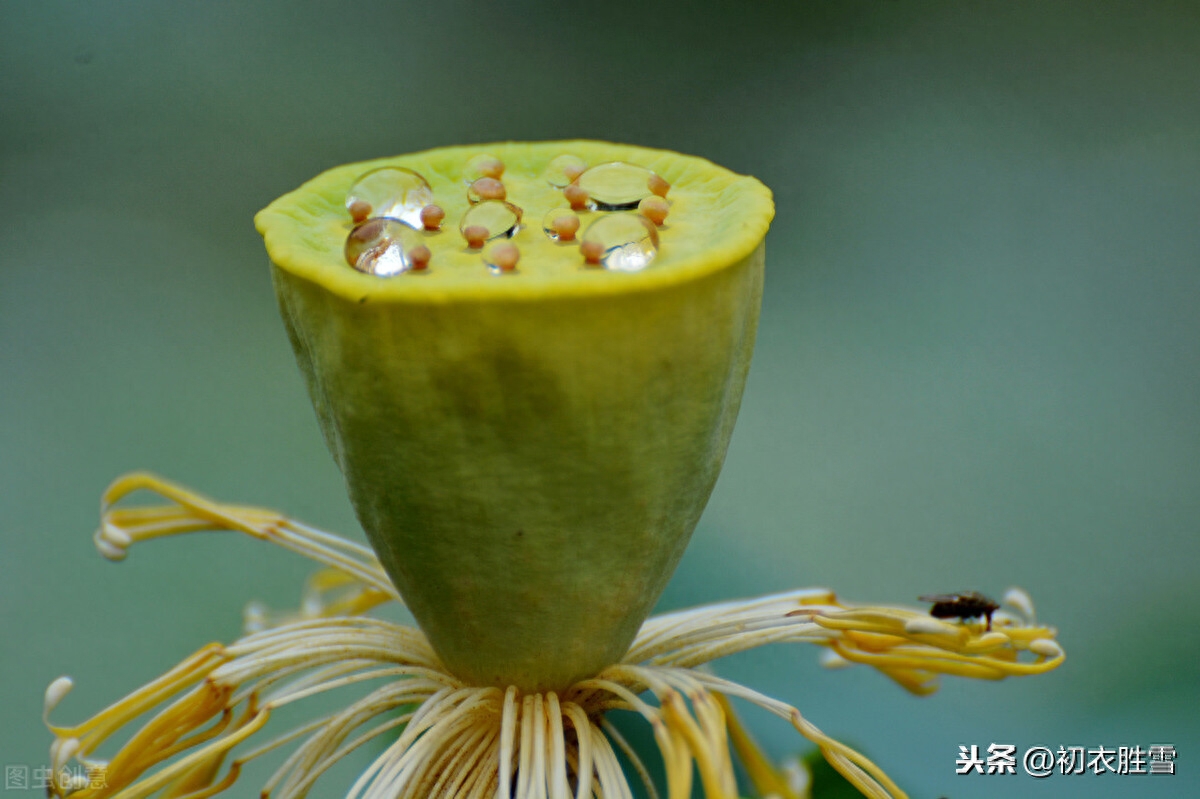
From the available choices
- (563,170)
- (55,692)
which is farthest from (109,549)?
(563,170)

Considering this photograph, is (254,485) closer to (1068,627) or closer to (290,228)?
(290,228)

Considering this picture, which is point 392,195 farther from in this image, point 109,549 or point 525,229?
point 109,549

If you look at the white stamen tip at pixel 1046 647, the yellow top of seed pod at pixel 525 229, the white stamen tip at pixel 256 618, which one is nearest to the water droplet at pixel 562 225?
the yellow top of seed pod at pixel 525 229

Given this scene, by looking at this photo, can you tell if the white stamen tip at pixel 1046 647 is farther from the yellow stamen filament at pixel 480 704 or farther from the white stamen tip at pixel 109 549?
the white stamen tip at pixel 109 549

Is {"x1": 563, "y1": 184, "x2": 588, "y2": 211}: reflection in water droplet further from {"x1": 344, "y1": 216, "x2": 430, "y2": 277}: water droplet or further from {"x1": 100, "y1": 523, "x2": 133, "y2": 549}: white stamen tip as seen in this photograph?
{"x1": 100, "y1": 523, "x2": 133, "y2": 549}: white stamen tip

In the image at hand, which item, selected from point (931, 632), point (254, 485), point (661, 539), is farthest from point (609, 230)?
point (254, 485)

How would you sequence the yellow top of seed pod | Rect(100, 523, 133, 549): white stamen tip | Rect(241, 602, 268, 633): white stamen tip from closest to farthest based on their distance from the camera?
the yellow top of seed pod < Rect(100, 523, 133, 549): white stamen tip < Rect(241, 602, 268, 633): white stamen tip

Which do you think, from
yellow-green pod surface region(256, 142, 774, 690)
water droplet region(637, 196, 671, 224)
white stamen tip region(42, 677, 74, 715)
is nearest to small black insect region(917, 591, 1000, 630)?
yellow-green pod surface region(256, 142, 774, 690)
